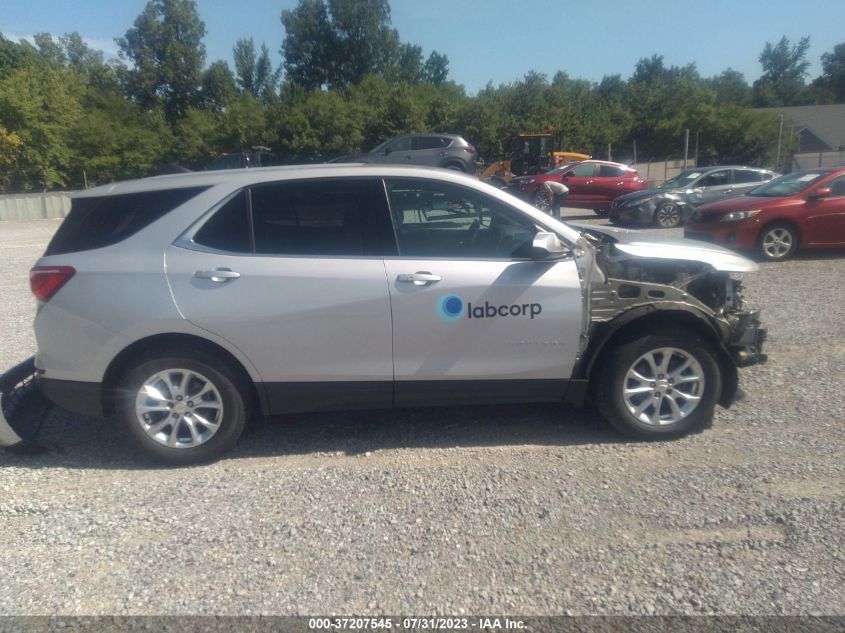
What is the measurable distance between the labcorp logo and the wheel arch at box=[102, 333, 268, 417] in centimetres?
126

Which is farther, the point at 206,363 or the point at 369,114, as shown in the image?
the point at 369,114

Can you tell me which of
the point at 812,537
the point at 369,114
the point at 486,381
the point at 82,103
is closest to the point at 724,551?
the point at 812,537

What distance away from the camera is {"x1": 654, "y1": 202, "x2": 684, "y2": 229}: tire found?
16828 mm

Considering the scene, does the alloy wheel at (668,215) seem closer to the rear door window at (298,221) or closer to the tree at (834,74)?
the rear door window at (298,221)

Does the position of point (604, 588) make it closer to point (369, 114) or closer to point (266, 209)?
point (266, 209)

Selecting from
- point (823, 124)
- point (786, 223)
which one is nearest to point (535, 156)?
point (786, 223)

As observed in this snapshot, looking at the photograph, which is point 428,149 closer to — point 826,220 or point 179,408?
point 826,220

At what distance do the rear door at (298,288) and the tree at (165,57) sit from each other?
59.0m

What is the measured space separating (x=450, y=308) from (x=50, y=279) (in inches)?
97.2

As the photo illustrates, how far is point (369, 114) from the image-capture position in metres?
38.9

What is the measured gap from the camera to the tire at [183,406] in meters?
4.34

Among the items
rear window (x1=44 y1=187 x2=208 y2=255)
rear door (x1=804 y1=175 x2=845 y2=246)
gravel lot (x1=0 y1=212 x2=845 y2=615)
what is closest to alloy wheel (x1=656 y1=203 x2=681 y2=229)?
rear door (x1=804 y1=175 x2=845 y2=246)

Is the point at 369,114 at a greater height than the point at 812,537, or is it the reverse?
the point at 369,114

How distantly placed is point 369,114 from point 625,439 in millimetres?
36503
